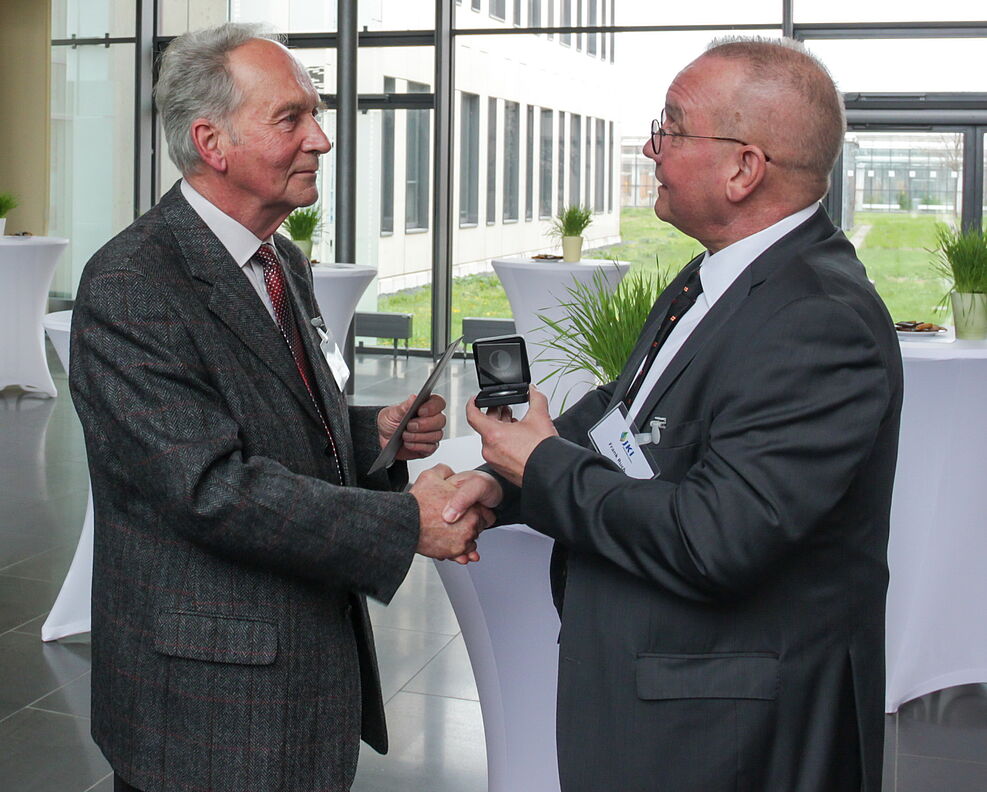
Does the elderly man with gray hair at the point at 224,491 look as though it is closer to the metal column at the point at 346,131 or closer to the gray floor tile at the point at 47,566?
the gray floor tile at the point at 47,566

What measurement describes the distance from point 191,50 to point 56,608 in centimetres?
287

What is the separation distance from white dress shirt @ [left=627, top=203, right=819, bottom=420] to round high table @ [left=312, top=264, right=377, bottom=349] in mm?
5387

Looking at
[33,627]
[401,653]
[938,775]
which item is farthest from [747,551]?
[33,627]

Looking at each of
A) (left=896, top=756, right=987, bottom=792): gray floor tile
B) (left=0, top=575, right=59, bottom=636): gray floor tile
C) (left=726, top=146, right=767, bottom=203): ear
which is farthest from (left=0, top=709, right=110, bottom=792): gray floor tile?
(left=726, top=146, right=767, bottom=203): ear

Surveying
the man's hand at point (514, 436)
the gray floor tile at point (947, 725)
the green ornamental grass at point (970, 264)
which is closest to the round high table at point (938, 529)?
the gray floor tile at point (947, 725)

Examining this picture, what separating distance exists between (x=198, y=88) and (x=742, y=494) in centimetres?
107

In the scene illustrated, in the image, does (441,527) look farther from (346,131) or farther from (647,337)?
(346,131)

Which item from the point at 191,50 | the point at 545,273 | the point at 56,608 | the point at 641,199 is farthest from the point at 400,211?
the point at 191,50

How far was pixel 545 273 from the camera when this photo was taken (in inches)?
293

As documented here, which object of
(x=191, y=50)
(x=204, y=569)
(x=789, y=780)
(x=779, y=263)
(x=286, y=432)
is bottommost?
(x=789, y=780)

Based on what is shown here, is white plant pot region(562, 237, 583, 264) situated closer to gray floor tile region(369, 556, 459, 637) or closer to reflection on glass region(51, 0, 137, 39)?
gray floor tile region(369, 556, 459, 637)

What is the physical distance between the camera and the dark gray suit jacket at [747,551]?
1521 millimetres

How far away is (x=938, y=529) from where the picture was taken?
382 cm

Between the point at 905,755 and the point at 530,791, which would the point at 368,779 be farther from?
the point at 905,755
